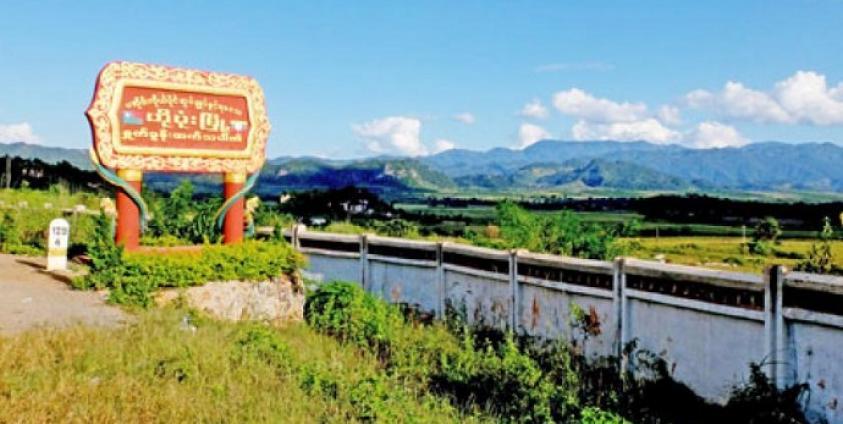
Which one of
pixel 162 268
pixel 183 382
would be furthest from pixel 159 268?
pixel 183 382

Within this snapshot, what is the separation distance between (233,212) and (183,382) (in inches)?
311

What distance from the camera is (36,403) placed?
661 centimetres

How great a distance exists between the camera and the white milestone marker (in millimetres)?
14320

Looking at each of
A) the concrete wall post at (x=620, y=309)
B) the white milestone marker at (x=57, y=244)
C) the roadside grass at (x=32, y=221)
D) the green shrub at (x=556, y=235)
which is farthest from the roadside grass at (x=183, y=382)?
the roadside grass at (x=32, y=221)

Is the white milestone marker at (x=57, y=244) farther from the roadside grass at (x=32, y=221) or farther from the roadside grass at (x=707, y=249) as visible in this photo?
the roadside grass at (x=707, y=249)

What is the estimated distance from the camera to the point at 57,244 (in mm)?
14578

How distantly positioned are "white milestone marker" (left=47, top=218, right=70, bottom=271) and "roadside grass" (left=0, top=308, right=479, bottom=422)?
486cm

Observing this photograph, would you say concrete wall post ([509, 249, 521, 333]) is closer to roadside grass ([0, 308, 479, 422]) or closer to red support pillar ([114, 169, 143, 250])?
roadside grass ([0, 308, 479, 422])

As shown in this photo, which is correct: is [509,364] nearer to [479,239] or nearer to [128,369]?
[128,369]

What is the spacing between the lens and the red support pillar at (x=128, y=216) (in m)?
14.0

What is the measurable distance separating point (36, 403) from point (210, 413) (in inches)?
53.3

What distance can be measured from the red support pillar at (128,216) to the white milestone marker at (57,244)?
984 mm

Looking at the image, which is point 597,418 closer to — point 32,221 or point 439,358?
point 439,358

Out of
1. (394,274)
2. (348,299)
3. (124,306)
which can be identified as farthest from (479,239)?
(124,306)
